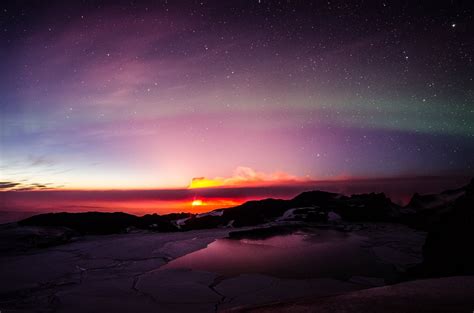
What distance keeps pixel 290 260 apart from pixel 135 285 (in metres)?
5.47

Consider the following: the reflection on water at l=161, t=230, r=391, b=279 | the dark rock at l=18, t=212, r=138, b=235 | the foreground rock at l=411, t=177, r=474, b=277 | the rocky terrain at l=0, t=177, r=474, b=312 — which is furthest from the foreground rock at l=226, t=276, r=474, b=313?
the dark rock at l=18, t=212, r=138, b=235

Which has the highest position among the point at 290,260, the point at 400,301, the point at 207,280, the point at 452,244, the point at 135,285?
the point at 400,301

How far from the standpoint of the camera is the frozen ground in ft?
19.0

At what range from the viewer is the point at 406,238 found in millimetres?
14914

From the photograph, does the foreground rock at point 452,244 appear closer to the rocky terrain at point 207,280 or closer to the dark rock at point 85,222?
the rocky terrain at point 207,280

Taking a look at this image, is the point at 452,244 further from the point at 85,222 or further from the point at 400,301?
the point at 85,222

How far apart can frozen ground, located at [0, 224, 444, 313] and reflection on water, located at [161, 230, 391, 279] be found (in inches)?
23.3

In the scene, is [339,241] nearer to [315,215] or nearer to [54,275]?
[315,215]

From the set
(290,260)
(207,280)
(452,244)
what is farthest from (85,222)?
(452,244)

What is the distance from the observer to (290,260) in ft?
34.7

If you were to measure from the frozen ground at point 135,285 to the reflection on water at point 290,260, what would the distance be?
0.59 m

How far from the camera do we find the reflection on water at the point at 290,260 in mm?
8814

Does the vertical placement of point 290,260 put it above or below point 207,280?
below

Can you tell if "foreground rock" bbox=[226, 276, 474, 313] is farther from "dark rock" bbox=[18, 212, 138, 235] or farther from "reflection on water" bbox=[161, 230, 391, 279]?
"dark rock" bbox=[18, 212, 138, 235]
